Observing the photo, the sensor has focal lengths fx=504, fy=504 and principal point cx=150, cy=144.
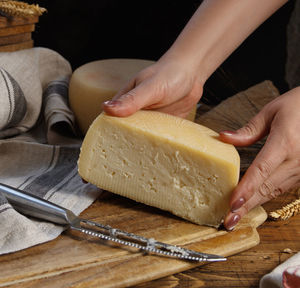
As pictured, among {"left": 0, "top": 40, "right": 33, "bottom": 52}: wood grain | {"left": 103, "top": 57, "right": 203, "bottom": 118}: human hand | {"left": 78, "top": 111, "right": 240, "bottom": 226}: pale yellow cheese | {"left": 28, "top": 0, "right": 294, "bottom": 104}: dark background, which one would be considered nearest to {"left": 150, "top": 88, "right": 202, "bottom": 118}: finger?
{"left": 103, "top": 57, "right": 203, "bottom": 118}: human hand

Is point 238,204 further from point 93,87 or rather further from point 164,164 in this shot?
point 93,87

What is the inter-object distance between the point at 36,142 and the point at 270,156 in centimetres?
99

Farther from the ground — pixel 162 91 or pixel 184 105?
pixel 162 91

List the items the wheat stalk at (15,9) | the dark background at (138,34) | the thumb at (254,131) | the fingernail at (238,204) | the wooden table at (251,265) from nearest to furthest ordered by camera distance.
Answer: the wooden table at (251,265) → the fingernail at (238,204) → the thumb at (254,131) → the wheat stalk at (15,9) → the dark background at (138,34)

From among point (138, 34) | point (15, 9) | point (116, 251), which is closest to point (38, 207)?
point (116, 251)

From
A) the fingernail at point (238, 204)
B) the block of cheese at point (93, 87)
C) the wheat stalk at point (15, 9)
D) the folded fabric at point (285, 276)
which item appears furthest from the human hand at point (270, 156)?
the wheat stalk at point (15, 9)

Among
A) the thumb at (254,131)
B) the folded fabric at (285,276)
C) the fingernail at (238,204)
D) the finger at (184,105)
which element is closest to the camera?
the folded fabric at (285,276)

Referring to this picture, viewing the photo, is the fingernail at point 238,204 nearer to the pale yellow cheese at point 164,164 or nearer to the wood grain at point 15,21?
the pale yellow cheese at point 164,164

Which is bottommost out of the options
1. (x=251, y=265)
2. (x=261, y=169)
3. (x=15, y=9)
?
(x=251, y=265)

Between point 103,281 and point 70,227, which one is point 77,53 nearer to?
point 70,227

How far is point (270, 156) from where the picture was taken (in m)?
1.47

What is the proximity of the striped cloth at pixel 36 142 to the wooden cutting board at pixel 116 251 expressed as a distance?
42 mm

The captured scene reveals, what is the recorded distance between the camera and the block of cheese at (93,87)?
2.06 m

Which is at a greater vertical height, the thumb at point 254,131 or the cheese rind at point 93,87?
the thumb at point 254,131
